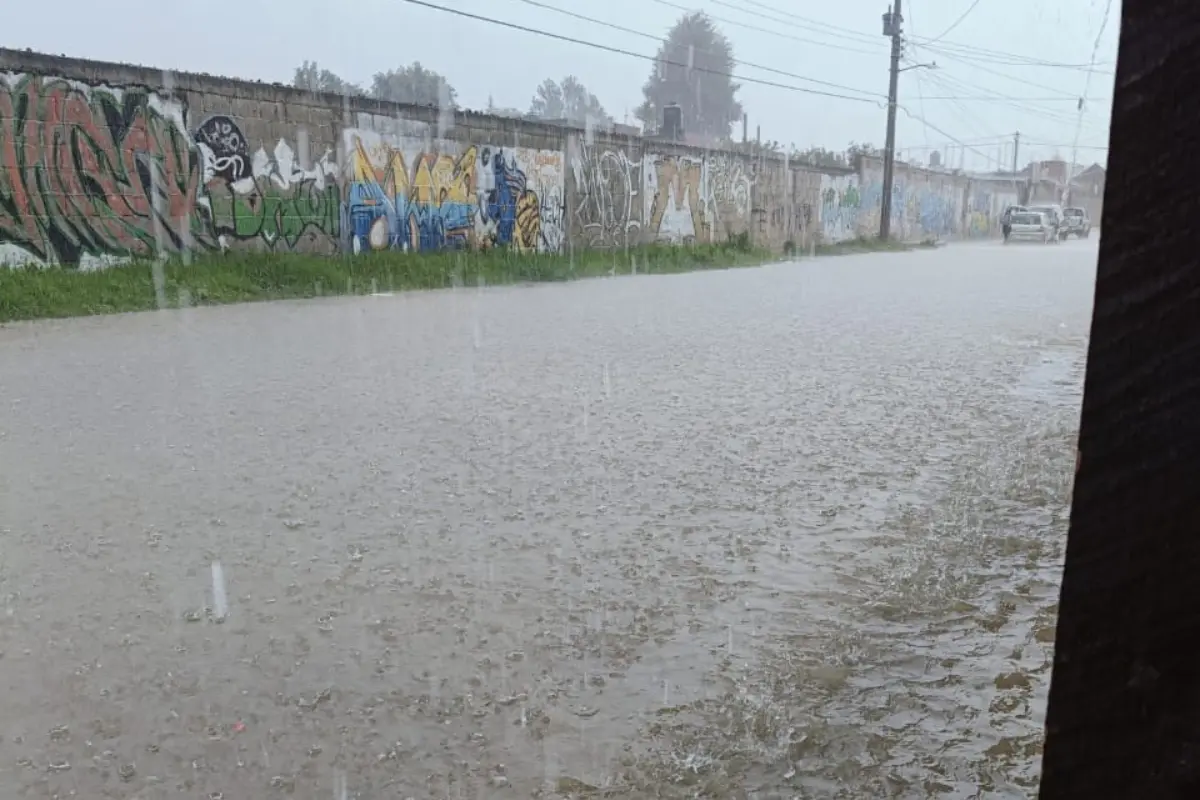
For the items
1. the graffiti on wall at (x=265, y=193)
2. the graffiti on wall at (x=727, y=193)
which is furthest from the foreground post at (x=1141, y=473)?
the graffiti on wall at (x=727, y=193)

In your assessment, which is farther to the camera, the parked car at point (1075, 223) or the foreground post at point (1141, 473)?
the parked car at point (1075, 223)

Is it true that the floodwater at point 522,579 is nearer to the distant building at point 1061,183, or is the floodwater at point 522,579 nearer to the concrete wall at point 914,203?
the concrete wall at point 914,203

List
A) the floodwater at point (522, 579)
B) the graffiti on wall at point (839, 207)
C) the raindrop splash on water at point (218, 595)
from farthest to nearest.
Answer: the graffiti on wall at point (839, 207) < the raindrop splash on water at point (218, 595) < the floodwater at point (522, 579)

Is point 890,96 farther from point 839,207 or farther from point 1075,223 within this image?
point 1075,223

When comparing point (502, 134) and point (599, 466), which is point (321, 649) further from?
point (502, 134)

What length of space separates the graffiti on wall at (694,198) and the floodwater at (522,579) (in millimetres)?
14593

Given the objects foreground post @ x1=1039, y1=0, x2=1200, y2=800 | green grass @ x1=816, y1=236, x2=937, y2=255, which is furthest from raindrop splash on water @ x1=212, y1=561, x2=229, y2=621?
green grass @ x1=816, y1=236, x2=937, y2=255

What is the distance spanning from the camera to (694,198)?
22.7m

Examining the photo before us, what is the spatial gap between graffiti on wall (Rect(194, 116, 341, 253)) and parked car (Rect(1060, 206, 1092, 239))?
1307 inches

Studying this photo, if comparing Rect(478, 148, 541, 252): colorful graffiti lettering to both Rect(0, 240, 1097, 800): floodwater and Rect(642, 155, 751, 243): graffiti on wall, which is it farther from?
Rect(0, 240, 1097, 800): floodwater

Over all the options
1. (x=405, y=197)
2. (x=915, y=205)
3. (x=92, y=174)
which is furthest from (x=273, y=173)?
(x=915, y=205)

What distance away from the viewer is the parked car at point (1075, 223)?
133ft

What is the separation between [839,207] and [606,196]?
13876mm

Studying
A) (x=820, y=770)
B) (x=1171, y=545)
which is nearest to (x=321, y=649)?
(x=820, y=770)
